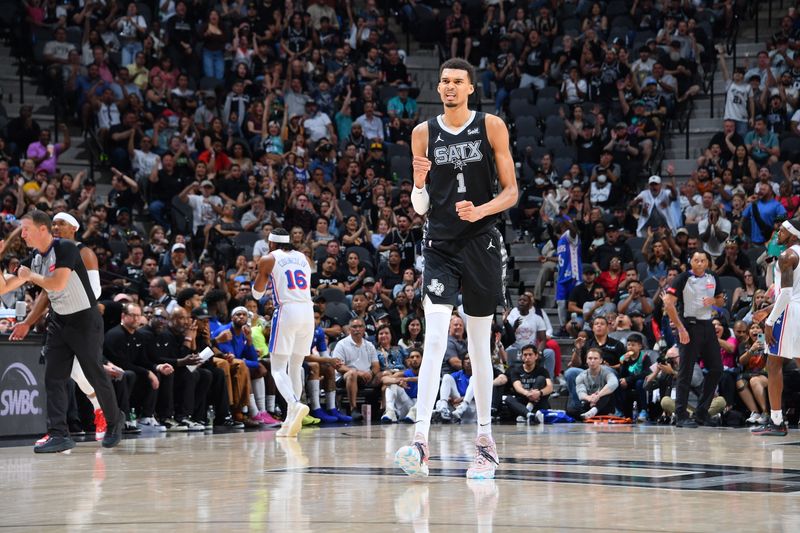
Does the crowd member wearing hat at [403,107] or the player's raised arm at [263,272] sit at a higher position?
the crowd member wearing hat at [403,107]

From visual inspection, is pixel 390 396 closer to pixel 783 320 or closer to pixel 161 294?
pixel 161 294

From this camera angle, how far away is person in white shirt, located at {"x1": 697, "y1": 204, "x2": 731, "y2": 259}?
55.4ft

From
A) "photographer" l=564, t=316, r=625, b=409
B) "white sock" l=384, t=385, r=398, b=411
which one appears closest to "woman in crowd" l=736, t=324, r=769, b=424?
"photographer" l=564, t=316, r=625, b=409

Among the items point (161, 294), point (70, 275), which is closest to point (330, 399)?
point (161, 294)

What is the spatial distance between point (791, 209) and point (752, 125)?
2.71m

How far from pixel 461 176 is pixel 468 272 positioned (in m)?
0.54

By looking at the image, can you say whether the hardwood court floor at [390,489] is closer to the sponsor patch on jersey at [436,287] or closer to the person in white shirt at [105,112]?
the sponsor patch on jersey at [436,287]

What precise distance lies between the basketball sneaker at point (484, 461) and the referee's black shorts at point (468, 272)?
2.29ft

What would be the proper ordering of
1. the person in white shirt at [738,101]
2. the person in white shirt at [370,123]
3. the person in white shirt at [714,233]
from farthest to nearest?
the person in white shirt at [370,123], the person in white shirt at [738,101], the person in white shirt at [714,233]

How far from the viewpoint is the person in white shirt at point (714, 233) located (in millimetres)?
16891

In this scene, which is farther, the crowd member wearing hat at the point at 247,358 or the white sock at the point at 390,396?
the white sock at the point at 390,396

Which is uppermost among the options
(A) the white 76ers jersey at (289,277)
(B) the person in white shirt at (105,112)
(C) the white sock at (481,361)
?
(B) the person in white shirt at (105,112)

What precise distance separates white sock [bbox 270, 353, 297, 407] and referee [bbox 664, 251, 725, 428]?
Result: 4290 mm

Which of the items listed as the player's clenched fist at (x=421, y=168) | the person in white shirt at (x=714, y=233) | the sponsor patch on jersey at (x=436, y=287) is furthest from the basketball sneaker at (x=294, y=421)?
the person in white shirt at (x=714, y=233)
